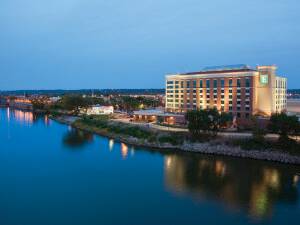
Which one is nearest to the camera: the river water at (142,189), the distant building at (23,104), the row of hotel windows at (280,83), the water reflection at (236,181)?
the river water at (142,189)

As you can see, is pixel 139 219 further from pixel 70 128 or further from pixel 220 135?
pixel 70 128

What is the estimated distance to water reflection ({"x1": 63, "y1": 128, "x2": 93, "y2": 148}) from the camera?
2546 cm

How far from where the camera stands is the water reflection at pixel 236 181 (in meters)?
12.7

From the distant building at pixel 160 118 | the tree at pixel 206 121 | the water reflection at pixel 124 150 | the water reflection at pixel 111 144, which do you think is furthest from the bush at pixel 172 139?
the distant building at pixel 160 118

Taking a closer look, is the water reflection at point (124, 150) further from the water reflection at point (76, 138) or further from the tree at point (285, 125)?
the tree at point (285, 125)

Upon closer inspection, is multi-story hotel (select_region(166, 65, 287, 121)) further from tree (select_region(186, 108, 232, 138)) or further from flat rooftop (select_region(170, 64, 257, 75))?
tree (select_region(186, 108, 232, 138))

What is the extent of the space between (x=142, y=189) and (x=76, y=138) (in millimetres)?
15310

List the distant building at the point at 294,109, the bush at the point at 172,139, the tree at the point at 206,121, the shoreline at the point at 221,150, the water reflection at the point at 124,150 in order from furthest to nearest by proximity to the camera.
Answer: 1. the distant building at the point at 294,109
2. the bush at the point at 172,139
3. the tree at the point at 206,121
4. the water reflection at the point at 124,150
5. the shoreline at the point at 221,150

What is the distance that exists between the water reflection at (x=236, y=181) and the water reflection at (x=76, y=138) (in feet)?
30.6

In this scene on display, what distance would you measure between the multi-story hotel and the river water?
9132 mm

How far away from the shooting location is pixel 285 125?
1833 centimetres

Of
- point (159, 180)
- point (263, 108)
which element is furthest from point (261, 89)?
point (159, 180)

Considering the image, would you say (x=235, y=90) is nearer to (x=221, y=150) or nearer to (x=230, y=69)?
(x=230, y=69)

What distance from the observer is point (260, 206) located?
12.1m
